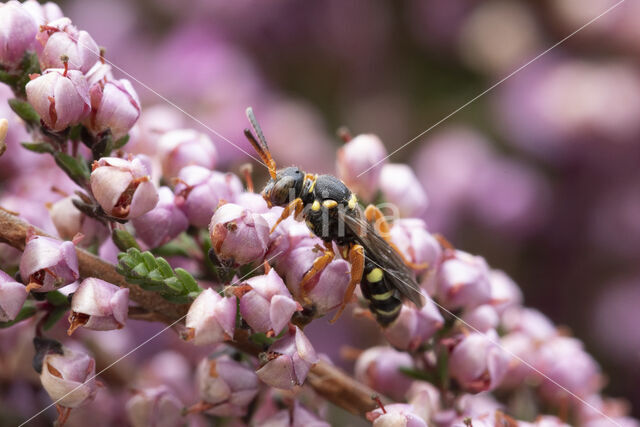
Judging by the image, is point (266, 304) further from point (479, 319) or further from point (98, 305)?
point (479, 319)

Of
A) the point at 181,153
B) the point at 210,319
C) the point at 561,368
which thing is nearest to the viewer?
the point at 210,319

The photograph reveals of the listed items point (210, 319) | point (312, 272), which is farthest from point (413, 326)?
point (210, 319)

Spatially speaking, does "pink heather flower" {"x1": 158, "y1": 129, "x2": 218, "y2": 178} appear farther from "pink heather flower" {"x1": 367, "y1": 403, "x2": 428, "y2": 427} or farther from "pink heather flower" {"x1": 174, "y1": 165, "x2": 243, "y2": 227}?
"pink heather flower" {"x1": 367, "y1": 403, "x2": 428, "y2": 427}

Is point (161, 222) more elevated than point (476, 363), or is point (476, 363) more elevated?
point (476, 363)

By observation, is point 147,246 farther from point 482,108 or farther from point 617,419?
point 482,108

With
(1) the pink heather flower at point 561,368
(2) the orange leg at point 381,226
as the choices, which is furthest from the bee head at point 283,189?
(1) the pink heather flower at point 561,368

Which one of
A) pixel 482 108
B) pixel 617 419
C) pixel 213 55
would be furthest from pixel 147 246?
pixel 482 108

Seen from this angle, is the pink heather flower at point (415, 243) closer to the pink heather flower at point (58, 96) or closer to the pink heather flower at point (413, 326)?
the pink heather flower at point (413, 326)

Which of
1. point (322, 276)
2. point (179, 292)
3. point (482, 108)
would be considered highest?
point (482, 108)
